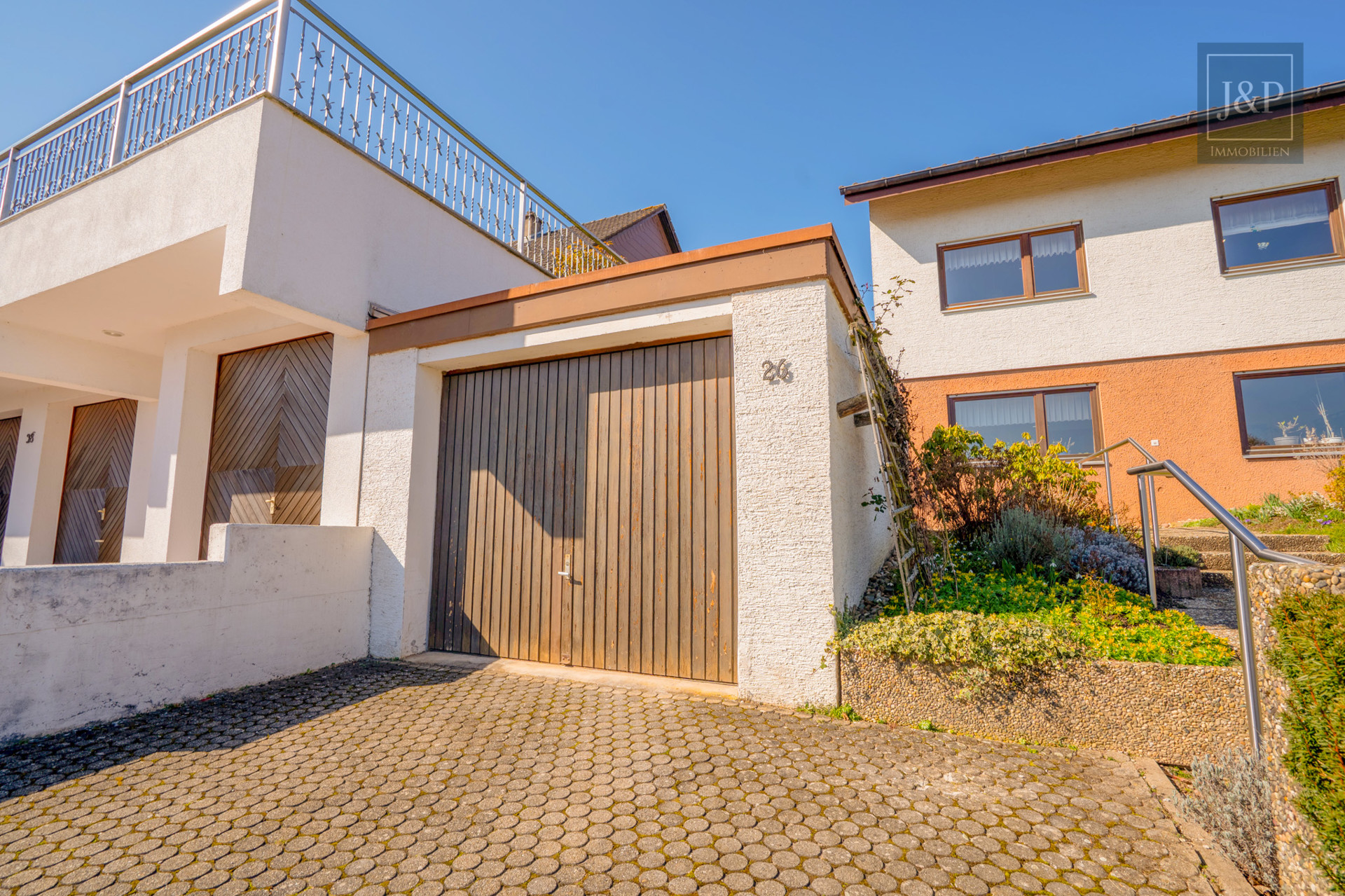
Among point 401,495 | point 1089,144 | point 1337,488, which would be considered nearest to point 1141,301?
point 1089,144

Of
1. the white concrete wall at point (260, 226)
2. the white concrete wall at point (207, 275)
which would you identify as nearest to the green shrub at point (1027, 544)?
the white concrete wall at point (207, 275)

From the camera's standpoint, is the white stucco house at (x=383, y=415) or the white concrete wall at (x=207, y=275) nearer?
the white stucco house at (x=383, y=415)

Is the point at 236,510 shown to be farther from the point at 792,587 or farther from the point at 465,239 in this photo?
the point at 792,587

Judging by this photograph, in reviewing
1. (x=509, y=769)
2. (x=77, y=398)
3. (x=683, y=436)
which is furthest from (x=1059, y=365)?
(x=77, y=398)

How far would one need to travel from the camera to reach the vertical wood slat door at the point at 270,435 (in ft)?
20.3

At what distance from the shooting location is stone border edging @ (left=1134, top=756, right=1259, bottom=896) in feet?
6.75

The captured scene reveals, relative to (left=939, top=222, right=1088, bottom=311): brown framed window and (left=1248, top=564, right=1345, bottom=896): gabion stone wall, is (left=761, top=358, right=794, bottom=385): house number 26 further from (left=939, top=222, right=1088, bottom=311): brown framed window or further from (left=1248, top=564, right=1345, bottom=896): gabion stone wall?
(left=939, top=222, right=1088, bottom=311): brown framed window

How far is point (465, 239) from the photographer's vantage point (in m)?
7.44

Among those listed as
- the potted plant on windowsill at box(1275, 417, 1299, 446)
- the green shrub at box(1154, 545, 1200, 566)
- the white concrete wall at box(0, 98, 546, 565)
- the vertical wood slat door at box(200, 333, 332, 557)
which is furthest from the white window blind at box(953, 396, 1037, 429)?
the vertical wood slat door at box(200, 333, 332, 557)

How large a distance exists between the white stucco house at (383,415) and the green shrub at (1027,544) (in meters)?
1.12

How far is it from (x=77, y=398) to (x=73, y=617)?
26.2ft

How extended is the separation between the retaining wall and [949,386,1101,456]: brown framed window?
6536 mm

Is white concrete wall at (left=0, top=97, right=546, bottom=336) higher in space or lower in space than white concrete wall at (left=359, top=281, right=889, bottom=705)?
higher

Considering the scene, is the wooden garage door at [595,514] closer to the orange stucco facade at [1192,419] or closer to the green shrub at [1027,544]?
the green shrub at [1027,544]
